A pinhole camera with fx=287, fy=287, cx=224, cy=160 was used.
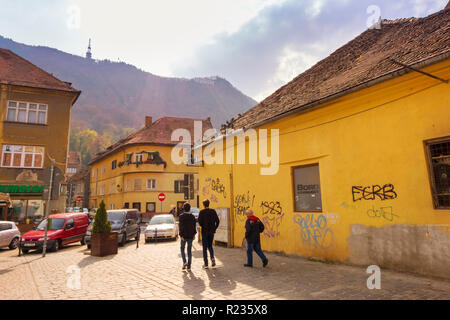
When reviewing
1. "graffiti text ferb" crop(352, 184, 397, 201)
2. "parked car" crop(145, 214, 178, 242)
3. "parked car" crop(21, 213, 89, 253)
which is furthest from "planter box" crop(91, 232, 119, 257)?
"graffiti text ferb" crop(352, 184, 397, 201)

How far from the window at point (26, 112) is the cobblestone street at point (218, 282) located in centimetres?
1719

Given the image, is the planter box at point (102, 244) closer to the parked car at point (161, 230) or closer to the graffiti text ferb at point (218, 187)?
the parked car at point (161, 230)

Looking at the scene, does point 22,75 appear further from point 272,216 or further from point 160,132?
point 272,216

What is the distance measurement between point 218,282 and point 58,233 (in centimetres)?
1096

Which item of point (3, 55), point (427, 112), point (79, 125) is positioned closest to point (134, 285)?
point (427, 112)

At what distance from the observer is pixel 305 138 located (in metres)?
9.20

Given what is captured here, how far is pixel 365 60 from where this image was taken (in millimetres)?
9570

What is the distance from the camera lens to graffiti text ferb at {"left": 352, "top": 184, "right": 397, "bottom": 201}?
6.95 m

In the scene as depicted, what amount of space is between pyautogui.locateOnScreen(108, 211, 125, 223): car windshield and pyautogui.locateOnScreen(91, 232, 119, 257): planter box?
3948 mm

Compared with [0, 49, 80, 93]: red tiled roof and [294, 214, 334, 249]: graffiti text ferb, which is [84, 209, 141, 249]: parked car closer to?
[294, 214, 334, 249]: graffiti text ferb

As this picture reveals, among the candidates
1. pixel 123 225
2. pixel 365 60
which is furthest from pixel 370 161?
pixel 123 225

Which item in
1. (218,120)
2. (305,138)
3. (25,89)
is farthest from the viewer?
(218,120)

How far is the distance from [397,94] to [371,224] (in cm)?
327
